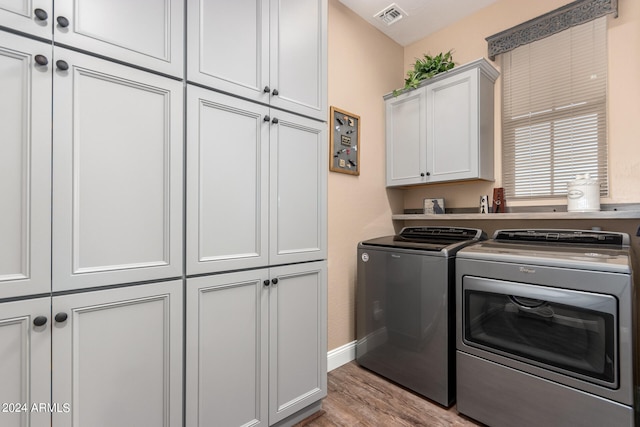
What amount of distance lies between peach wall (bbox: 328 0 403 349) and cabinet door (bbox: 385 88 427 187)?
86 mm

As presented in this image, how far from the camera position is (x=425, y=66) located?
8.24ft

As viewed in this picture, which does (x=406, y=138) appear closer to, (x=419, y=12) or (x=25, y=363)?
(x=419, y=12)

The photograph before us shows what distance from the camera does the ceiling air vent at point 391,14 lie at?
95.9 inches

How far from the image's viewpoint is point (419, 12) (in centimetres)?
249

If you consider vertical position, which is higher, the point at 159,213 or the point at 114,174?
the point at 114,174

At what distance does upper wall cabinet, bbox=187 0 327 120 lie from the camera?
129 centimetres

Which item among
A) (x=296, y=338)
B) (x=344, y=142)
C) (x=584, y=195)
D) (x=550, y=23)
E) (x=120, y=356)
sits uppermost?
(x=550, y=23)

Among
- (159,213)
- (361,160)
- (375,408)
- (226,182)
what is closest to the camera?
(159,213)

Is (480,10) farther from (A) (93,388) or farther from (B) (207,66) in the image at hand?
(A) (93,388)

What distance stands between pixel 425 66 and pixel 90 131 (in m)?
2.46

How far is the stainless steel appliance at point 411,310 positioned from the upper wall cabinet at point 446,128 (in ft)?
1.65

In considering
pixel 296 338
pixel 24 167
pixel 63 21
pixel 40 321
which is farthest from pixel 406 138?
pixel 40 321

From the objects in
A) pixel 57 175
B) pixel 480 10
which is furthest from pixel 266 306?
pixel 480 10

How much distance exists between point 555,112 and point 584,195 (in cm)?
68
